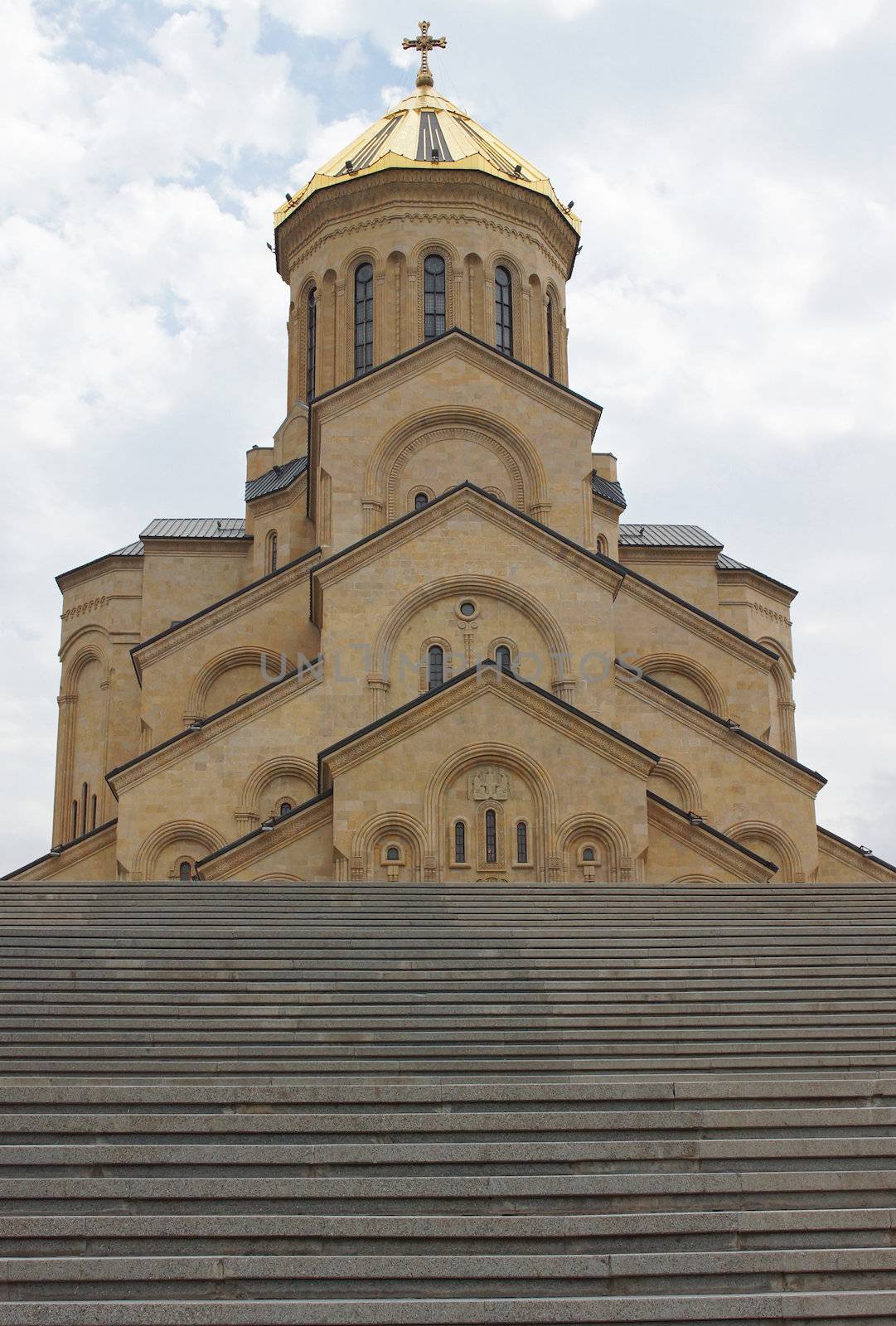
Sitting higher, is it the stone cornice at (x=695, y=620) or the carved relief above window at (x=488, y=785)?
the stone cornice at (x=695, y=620)

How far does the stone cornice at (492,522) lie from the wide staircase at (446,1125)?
994 cm

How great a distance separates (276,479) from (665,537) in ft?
28.3

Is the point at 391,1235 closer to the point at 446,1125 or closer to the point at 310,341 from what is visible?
the point at 446,1125

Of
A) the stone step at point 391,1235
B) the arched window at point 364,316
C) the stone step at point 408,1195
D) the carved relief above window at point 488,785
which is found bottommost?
the stone step at point 391,1235

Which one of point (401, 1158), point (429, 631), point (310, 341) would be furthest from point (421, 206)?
point (401, 1158)

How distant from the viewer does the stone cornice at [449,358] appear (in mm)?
25266

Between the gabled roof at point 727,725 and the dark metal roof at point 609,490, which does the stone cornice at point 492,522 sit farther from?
the dark metal roof at point 609,490

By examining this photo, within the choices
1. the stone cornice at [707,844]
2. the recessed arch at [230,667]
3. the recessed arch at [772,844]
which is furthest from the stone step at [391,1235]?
the recessed arch at [230,667]

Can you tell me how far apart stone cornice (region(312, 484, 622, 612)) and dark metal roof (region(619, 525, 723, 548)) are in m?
8.59

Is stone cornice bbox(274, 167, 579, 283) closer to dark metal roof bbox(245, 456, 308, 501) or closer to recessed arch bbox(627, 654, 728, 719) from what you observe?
dark metal roof bbox(245, 456, 308, 501)

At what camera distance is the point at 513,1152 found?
8430 mm

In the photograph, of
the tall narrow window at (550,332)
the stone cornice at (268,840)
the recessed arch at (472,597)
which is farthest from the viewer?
the tall narrow window at (550,332)

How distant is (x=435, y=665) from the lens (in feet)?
74.0

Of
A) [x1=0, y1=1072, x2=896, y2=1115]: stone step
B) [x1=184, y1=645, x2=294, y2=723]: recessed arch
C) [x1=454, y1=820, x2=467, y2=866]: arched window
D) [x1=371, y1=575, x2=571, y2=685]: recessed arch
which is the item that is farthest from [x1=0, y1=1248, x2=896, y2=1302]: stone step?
[x1=184, y1=645, x2=294, y2=723]: recessed arch
